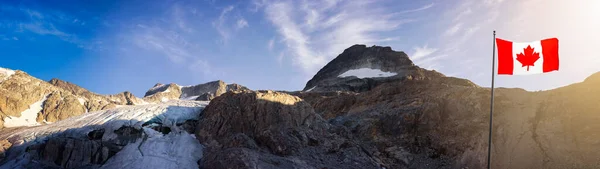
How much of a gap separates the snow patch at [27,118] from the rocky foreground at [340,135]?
156 ft

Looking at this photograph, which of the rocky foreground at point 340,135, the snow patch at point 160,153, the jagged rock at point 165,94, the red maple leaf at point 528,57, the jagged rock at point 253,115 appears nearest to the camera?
the red maple leaf at point 528,57

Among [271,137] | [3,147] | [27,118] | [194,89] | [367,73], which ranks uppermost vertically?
[367,73]

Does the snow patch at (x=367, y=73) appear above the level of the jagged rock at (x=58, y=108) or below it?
above

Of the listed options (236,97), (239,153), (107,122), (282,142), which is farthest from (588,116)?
(107,122)

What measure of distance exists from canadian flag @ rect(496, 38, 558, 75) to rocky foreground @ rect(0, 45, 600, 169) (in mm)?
10436

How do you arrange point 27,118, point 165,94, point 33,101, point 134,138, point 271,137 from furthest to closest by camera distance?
point 165,94 → point 33,101 → point 27,118 → point 134,138 → point 271,137

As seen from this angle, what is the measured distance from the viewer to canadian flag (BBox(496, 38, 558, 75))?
575 inches

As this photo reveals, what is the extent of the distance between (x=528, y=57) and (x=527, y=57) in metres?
0.04

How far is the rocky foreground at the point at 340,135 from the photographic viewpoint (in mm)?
23641

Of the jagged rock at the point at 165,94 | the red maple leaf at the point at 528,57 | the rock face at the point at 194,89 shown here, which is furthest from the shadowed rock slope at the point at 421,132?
the rock face at the point at 194,89

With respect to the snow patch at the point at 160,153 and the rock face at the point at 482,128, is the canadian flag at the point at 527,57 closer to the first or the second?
the rock face at the point at 482,128

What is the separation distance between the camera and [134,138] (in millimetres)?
31094

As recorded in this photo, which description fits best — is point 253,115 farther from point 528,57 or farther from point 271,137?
point 528,57

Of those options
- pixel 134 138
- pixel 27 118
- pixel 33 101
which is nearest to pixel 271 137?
pixel 134 138
